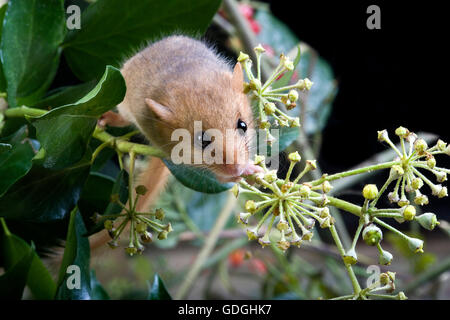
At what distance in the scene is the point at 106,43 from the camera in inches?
40.9

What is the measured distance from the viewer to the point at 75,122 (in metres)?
0.76

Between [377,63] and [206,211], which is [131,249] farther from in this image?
[377,63]

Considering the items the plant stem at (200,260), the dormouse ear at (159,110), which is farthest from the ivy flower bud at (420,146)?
the plant stem at (200,260)

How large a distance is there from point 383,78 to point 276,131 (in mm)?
1330

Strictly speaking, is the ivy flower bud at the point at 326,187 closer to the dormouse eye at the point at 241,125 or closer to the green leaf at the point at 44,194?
the dormouse eye at the point at 241,125

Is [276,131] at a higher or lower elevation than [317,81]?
lower

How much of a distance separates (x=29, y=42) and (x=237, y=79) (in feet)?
1.29

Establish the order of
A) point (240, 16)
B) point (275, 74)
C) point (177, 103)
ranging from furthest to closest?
1. point (240, 16)
2. point (177, 103)
3. point (275, 74)

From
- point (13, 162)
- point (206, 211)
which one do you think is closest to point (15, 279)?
point (13, 162)

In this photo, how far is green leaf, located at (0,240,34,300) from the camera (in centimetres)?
89

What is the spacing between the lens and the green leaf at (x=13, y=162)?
81 centimetres

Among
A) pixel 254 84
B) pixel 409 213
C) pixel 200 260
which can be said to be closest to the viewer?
pixel 409 213

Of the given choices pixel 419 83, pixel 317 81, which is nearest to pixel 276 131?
pixel 317 81

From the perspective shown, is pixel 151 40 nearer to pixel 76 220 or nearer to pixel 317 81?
pixel 76 220
